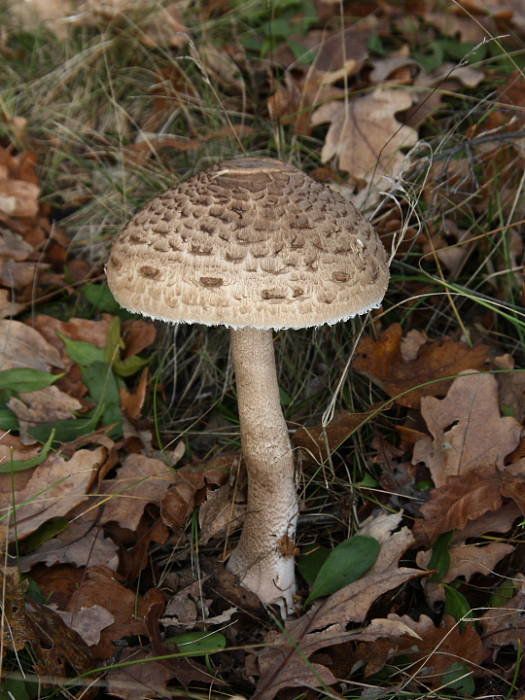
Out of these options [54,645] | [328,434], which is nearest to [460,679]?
[328,434]

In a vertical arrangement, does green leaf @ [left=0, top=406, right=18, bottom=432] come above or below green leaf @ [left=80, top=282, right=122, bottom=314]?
below

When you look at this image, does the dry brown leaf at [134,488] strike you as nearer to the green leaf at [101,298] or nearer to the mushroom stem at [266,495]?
the mushroom stem at [266,495]

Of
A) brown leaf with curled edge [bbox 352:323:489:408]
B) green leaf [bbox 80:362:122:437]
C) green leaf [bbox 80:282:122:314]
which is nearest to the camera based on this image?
brown leaf with curled edge [bbox 352:323:489:408]

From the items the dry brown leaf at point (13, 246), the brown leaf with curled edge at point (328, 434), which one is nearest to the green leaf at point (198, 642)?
the brown leaf with curled edge at point (328, 434)

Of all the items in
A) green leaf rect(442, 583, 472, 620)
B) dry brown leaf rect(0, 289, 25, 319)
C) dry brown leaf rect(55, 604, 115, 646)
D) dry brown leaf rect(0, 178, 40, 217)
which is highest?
dry brown leaf rect(0, 178, 40, 217)

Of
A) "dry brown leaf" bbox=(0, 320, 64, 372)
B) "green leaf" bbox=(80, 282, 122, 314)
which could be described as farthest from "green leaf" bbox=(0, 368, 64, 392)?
"green leaf" bbox=(80, 282, 122, 314)

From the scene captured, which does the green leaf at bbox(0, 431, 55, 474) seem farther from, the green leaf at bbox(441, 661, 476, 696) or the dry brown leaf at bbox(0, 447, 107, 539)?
the green leaf at bbox(441, 661, 476, 696)

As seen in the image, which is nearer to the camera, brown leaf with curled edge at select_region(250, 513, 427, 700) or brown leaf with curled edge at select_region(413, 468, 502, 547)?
brown leaf with curled edge at select_region(250, 513, 427, 700)

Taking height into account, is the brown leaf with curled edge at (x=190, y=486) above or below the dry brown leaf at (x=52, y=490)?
below
